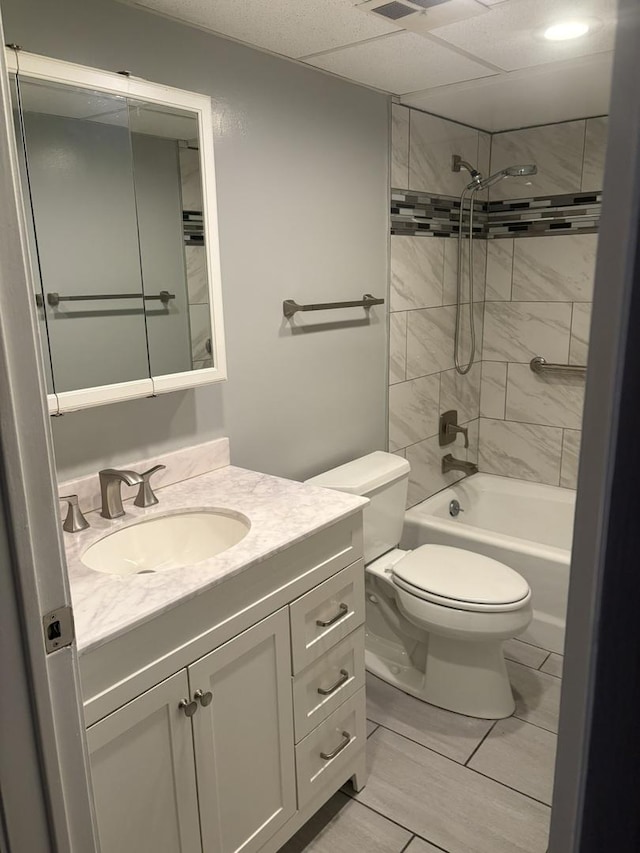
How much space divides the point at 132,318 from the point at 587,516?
1562 millimetres

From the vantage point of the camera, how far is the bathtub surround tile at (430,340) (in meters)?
2.90

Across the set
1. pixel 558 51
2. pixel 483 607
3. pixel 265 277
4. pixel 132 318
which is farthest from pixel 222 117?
pixel 483 607

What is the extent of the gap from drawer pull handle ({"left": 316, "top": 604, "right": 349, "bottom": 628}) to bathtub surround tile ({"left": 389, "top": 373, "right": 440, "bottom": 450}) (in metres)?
1.12

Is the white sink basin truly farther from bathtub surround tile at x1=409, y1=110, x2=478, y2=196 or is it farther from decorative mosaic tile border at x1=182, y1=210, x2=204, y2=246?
bathtub surround tile at x1=409, y1=110, x2=478, y2=196

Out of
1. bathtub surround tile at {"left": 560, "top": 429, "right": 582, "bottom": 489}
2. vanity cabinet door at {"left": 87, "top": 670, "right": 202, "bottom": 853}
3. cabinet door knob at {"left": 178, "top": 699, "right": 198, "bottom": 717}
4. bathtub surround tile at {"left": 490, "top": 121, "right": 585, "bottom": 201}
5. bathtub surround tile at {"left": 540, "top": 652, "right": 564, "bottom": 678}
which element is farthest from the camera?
bathtub surround tile at {"left": 560, "top": 429, "right": 582, "bottom": 489}

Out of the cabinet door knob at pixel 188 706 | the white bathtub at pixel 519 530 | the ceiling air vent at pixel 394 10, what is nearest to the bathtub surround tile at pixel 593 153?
the white bathtub at pixel 519 530

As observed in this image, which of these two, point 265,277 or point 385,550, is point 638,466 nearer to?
point 265,277

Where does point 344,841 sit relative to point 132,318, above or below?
below

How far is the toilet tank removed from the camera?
7.67ft

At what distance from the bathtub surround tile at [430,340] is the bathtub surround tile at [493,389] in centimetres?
37

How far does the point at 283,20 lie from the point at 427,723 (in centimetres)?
225

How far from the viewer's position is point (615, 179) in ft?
1.03

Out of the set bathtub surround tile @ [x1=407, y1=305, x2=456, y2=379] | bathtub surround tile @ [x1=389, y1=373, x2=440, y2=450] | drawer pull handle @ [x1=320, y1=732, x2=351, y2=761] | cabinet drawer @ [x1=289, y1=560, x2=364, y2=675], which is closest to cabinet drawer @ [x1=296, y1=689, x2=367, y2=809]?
drawer pull handle @ [x1=320, y1=732, x2=351, y2=761]

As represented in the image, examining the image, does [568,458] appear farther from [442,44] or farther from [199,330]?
[199,330]
